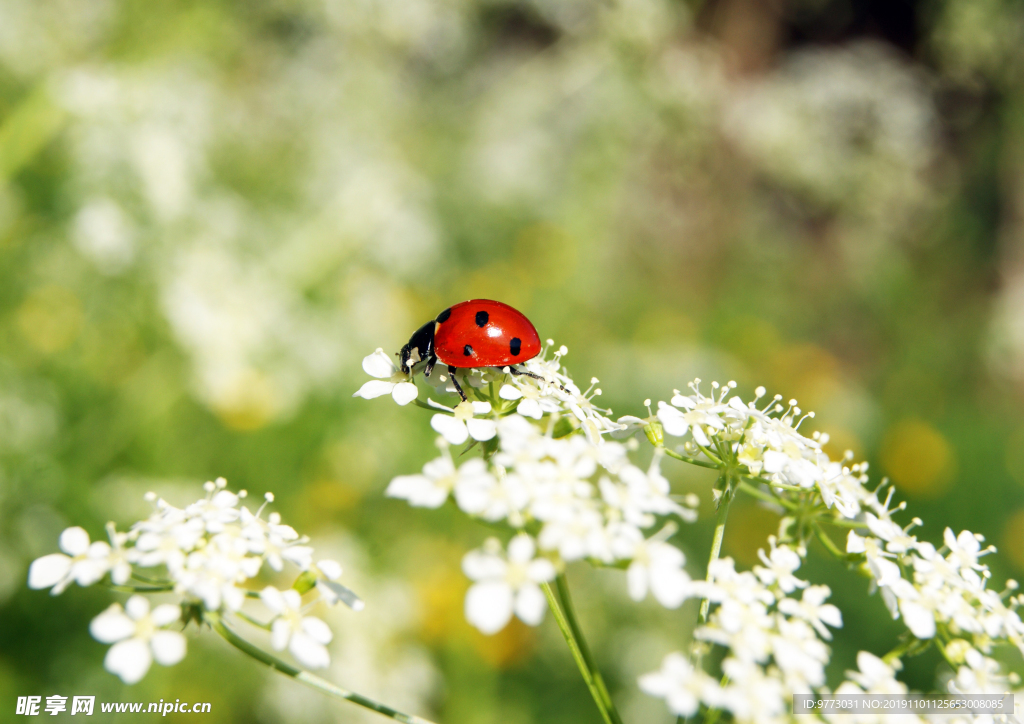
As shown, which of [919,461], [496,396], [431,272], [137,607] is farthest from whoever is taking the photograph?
[431,272]

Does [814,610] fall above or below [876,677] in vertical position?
above

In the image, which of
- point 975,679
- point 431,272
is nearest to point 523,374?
point 975,679

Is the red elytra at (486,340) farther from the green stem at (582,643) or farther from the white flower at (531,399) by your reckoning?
the green stem at (582,643)

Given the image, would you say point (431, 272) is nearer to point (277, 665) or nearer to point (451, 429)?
point (451, 429)

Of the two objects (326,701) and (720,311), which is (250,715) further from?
(720,311)

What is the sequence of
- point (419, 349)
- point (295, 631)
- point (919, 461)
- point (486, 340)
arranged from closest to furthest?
point (295, 631)
point (486, 340)
point (419, 349)
point (919, 461)

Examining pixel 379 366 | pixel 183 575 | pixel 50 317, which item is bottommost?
pixel 183 575

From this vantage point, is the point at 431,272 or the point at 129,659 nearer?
the point at 129,659

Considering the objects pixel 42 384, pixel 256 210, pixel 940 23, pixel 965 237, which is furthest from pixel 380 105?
pixel 965 237
